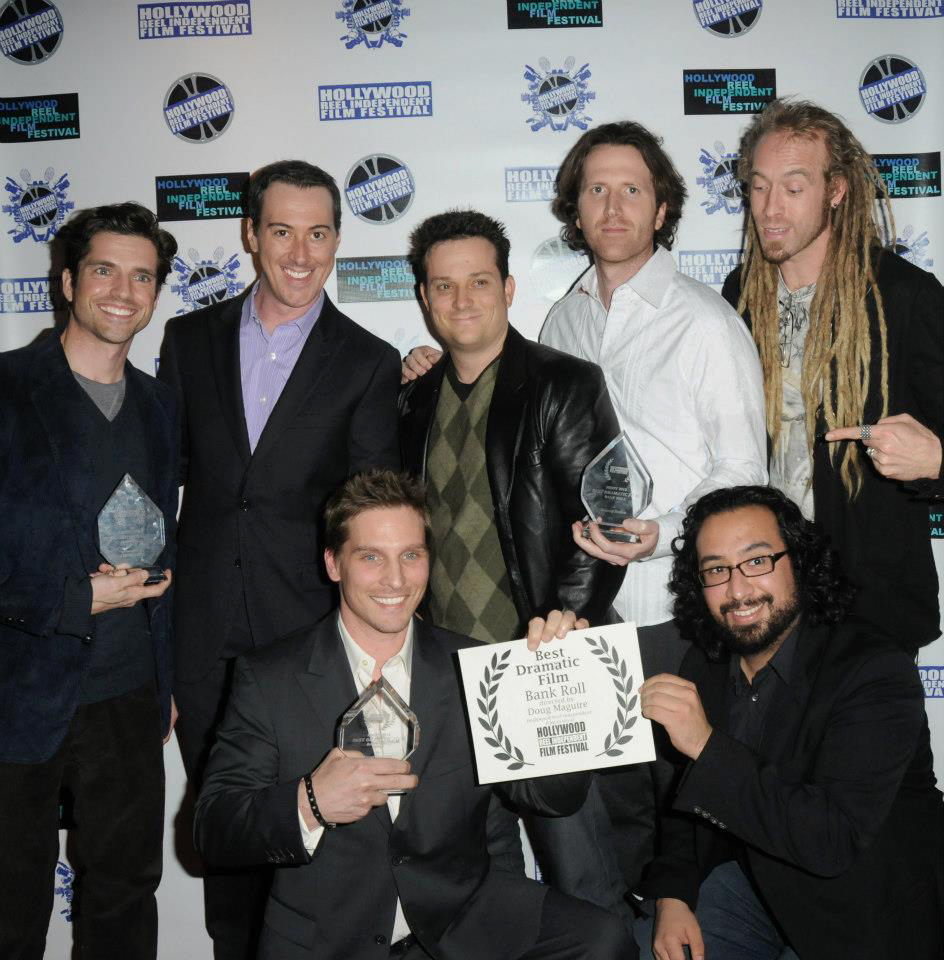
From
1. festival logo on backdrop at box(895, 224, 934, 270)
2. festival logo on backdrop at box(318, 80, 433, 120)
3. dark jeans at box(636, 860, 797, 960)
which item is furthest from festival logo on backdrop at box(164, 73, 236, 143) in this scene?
dark jeans at box(636, 860, 797, 960)

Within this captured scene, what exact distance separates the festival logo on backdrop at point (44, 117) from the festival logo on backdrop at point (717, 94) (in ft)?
7.79

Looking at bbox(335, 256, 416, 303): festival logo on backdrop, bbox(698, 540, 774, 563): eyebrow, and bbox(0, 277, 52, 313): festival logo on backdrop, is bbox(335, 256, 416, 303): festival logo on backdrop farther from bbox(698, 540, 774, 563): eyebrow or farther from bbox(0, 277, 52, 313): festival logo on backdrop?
bbox(698, 540, 774, 563): eyebrow

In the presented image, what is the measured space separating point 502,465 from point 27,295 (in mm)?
2242

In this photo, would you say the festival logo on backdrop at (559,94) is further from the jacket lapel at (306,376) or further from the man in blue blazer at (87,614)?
the man in blue blazer at (87,614)

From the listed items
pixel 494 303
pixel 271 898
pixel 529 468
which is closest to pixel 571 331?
pixel 494 303

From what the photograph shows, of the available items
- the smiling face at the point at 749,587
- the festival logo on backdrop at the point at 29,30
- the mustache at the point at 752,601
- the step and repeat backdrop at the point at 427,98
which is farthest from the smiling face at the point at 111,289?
the mustache at the point at 752,601

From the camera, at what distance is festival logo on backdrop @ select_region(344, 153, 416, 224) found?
3.85 metres

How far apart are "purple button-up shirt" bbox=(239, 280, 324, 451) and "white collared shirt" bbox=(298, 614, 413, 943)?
2.81 ft

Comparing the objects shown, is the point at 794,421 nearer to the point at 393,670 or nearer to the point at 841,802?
the point at 841,802

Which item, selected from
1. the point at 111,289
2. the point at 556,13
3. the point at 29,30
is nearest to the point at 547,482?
the point at 111,289

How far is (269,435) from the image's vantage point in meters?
2.99

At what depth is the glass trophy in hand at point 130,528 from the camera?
268 cm

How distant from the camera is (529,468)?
282 centimetres

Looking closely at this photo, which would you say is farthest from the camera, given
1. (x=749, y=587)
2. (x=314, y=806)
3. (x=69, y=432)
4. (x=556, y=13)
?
(x=556, y=13)
